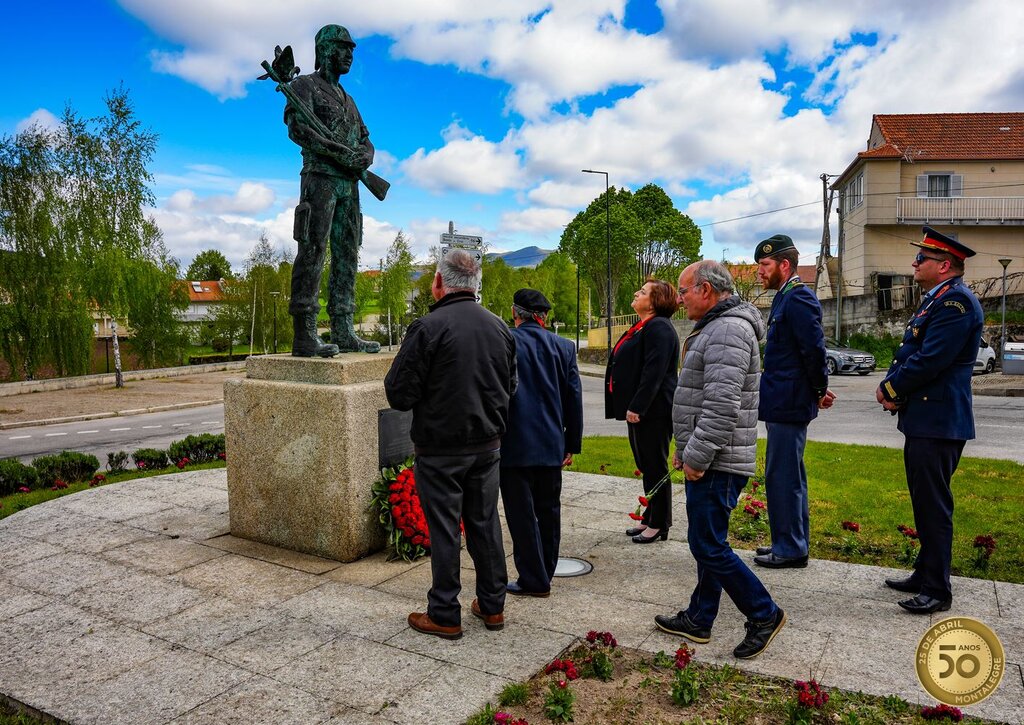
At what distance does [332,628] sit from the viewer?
414 cm

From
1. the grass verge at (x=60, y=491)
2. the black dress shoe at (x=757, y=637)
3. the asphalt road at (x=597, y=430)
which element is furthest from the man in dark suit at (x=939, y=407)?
the grass verge at (x=60, y=491)

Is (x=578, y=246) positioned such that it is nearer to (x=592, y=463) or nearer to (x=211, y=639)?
(x=592, y=463)

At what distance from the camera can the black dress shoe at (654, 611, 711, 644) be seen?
3.98 m

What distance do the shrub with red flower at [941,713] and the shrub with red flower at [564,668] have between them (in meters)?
1.47

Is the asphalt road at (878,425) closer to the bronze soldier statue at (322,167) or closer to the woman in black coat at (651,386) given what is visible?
the woman in black coat at (651,386)

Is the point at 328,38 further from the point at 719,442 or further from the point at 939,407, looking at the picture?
the point at 939,407

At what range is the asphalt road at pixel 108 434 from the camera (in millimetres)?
12828

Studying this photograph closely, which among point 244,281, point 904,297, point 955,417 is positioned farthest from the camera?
point 244,281

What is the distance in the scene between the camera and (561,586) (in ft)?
16.0

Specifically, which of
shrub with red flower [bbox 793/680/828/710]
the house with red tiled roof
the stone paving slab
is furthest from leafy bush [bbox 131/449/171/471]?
the house with red tiled roof

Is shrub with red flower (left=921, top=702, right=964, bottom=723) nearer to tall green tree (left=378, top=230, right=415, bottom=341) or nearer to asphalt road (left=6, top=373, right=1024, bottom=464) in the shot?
asphalt road (left=6, top=373, right=1024, bottom=464)

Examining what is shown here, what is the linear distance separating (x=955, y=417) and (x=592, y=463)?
221 inches

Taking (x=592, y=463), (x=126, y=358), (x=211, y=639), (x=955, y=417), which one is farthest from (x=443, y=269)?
(x=126, y=358)

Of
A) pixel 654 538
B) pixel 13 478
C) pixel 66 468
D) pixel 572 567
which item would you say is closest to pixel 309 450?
pixel 572 567
